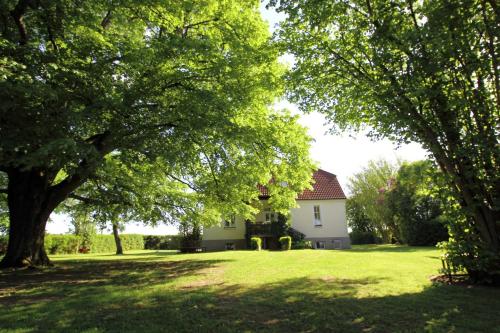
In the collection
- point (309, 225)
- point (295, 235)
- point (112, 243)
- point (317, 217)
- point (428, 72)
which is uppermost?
point (428, 72)

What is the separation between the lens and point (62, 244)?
1458 inches

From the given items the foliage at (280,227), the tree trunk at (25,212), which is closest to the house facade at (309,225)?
the foliage at (280,227)

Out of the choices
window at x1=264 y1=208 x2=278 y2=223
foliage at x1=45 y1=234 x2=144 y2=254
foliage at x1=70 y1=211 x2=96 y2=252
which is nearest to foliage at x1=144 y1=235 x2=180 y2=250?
foliage at x1=45 y1=234 x2=144 y2=254

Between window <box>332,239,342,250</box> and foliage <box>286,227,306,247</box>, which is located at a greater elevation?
foliage <box>286,227,306,247</box>

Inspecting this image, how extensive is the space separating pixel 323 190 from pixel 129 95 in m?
26.1

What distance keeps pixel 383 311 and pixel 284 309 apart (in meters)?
2.02

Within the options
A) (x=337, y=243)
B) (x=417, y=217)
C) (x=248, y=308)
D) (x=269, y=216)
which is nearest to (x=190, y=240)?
(x=269, y=216)

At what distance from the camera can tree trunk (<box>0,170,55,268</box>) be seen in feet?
50.2

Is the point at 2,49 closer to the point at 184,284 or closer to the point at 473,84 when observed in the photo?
the point at 184,284

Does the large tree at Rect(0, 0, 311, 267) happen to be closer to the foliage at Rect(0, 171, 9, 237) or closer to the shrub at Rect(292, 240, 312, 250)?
the foliage at Rect(0, 171, 9, 237)

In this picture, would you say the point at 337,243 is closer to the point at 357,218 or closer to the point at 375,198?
the point at 375,198

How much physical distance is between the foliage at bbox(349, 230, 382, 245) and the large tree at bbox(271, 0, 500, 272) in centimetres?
3445

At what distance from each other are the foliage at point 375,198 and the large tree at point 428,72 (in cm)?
2777

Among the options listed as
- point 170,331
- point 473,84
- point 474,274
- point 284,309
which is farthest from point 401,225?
point 170,331
